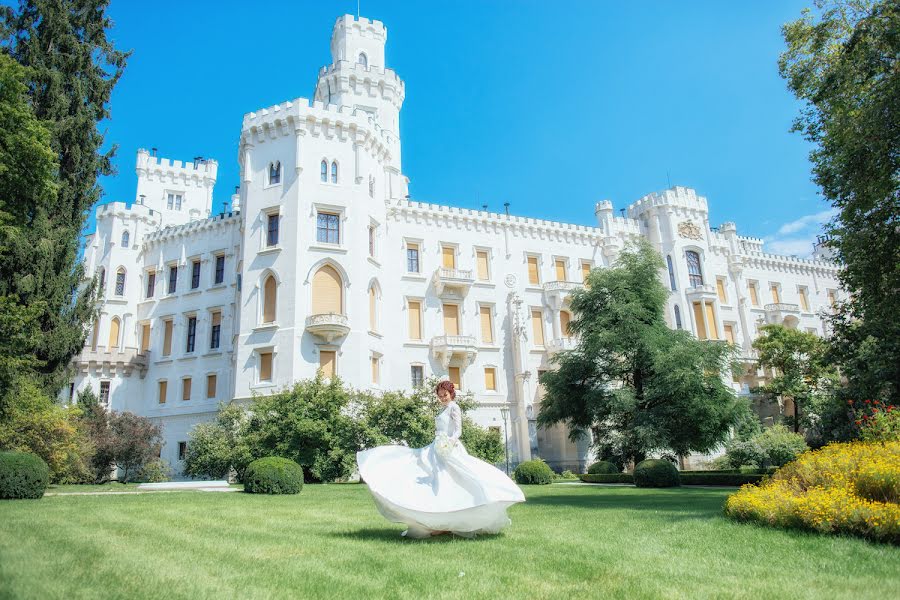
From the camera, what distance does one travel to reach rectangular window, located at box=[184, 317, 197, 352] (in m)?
38.0

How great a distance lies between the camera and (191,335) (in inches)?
1515

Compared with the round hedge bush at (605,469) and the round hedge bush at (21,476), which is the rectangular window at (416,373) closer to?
the round hedge bush at (605,469)

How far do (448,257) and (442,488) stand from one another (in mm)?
32967

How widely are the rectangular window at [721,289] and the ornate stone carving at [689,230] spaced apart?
14.0 feet

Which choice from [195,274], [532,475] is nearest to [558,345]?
[532,475]

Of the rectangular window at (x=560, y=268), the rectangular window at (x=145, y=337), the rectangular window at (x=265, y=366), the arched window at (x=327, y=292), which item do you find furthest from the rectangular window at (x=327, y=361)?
the rectangular window at (x=560, y=268)

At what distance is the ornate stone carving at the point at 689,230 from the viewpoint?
151ft

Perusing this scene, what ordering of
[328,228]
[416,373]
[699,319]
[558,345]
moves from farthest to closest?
[699,319]
[558,345]
[416,373]
[328,228]

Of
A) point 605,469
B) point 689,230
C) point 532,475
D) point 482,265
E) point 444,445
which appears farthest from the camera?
point 689,230

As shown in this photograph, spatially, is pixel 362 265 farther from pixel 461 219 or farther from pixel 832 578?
pixel 832 578

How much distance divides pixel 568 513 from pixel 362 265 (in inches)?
934

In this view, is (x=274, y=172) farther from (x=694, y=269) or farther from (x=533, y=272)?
(x=694, y=269)

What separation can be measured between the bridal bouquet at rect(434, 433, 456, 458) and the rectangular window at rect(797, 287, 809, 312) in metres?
55.2

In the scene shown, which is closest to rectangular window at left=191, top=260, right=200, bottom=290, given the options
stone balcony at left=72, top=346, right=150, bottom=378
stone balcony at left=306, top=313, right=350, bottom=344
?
stone balcony at left=72, top=346, right=150, bottom=378
